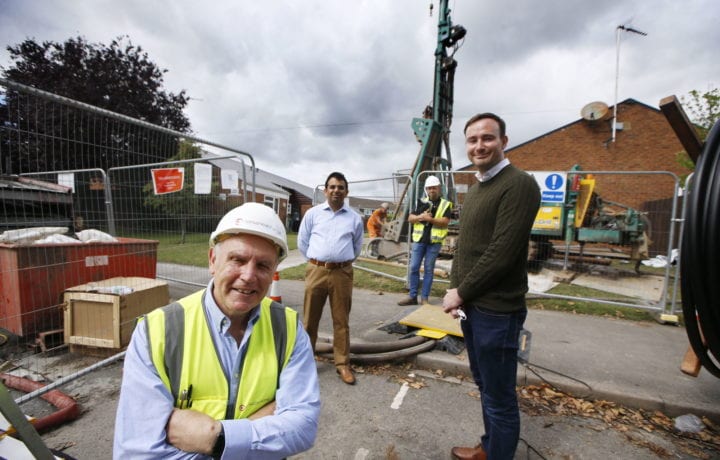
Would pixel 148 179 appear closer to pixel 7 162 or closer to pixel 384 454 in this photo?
pixel 7 162

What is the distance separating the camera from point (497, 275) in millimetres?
1834

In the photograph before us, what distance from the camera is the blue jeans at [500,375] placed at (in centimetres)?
186

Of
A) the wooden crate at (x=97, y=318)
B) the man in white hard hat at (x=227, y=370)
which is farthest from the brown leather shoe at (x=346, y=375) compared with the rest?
the wooden crate at (x=97, y=318)

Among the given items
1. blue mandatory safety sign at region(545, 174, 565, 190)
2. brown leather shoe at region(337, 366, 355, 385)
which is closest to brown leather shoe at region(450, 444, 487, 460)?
brown leather shoe at region(337, 366, 355, 385)

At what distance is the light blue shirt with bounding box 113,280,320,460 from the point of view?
1079mm

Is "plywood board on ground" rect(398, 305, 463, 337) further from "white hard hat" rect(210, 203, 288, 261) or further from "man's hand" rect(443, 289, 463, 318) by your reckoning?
A: "white hard hat" rect(210, 203, 288, 261)

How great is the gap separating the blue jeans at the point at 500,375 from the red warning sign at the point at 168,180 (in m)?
4.10

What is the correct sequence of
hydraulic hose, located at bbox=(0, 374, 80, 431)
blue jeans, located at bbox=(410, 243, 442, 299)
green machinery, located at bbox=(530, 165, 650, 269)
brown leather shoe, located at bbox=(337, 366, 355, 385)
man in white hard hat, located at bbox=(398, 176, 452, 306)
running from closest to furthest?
hydraulic hose, located at bbox=(0, 374, 80, 431) → brown leather shoe, located at bbox=(337, 366, 355, 385) → man in white hard hat, located at bbox=(398, 176, 452, 306) → blue jeans, located at bbox=(410, 243, 442, 299) → green machinery, located at bbox=(530, 165, 650, 269)

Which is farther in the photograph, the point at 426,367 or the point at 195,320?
the point at 426,367

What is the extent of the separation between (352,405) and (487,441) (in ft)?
3.84

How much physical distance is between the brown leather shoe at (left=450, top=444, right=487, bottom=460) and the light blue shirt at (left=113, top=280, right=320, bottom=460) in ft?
4.66

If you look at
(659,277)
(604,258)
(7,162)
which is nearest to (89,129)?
(7,162)

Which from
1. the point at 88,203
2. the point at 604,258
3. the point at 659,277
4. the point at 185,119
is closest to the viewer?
the point at 88,203

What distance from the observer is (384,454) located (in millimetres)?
2240
